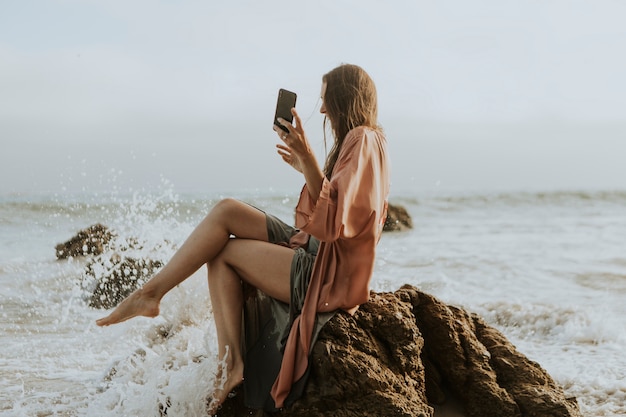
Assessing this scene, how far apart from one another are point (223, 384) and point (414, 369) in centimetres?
103

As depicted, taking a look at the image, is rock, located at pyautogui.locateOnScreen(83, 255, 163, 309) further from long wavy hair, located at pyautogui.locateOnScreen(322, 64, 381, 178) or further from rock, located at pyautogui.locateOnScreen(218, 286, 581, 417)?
long wavy hair, located at pyautogui.locateOnScreen(322, 64, 381, 178)

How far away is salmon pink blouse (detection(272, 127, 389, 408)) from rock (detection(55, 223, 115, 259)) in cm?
843

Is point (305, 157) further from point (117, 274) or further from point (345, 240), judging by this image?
point (117, 274)

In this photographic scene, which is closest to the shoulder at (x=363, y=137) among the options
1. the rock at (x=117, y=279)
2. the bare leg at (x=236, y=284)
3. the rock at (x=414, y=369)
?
the bare leg at (x=236, y=284)

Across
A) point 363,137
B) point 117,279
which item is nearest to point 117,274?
point 117,279

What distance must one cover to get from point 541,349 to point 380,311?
12.5ft

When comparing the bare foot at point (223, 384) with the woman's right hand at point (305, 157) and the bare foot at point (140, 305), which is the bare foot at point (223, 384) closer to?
the bare foot at point (140, 305)

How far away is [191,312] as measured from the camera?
20.5 feet

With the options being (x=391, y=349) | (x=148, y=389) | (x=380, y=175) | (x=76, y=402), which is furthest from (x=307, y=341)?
(x=76, y=402)

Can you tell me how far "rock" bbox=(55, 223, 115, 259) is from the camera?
1178 centimetres

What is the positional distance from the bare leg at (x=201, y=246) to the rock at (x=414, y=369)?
27.4 inches

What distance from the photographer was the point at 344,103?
3730mm

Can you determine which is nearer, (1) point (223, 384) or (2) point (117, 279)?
(1) point (223, 384)

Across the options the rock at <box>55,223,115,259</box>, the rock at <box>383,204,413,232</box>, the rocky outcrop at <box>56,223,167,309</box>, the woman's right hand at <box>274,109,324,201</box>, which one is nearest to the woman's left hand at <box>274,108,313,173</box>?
the woman's right hand at <box>274,109,324,201</box>
